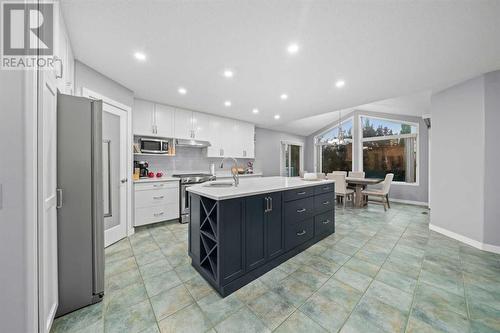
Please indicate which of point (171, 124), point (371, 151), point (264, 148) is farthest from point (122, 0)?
point (371, 151)

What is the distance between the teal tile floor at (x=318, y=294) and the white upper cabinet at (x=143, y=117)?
2.08m

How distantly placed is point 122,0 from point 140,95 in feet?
7.07

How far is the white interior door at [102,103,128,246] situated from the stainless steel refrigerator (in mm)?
1247

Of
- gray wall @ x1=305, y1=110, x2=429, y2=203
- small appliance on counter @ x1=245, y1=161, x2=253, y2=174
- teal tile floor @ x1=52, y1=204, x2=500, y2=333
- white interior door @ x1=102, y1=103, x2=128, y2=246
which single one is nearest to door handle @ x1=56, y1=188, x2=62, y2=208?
teal tile floor @ x1=52, y1=204, x2=500, y2=333

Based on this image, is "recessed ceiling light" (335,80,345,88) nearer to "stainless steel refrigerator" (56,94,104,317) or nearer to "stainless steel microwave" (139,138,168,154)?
"stainless steel refrigerator" (56,94,104,317)

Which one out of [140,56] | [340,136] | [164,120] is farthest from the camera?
[340,136]

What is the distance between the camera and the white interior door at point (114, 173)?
8.38ft

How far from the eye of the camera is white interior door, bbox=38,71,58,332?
101 cm

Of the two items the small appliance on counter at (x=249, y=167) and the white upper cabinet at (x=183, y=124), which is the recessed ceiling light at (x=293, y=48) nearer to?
the white upper cabinet at (x=183, y=124)

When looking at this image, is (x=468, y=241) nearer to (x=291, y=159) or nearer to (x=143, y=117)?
(x=291, y=159)

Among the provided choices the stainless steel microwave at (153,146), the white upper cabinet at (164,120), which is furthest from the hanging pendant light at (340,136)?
the stainless steel microwave at (153,146)

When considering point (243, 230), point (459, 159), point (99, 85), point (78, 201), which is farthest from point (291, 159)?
point (78, 201)

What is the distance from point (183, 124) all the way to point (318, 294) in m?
3.86

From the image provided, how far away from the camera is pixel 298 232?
2.31 meters
